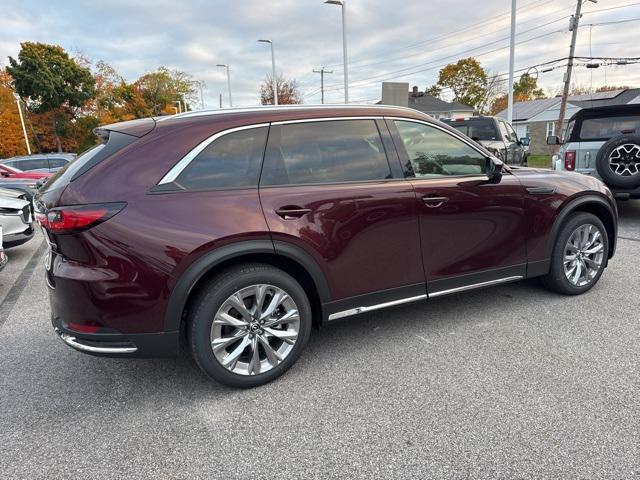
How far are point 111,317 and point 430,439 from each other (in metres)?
1.89

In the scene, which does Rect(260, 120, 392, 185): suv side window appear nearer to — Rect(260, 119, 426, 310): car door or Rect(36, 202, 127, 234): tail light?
Rect(260, 119, 426, 310): car door

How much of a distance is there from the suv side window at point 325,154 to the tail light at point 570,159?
5.86 metres

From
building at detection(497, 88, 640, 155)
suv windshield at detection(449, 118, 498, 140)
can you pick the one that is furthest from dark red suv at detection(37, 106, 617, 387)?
building at detection(497, 88, 640, 155)

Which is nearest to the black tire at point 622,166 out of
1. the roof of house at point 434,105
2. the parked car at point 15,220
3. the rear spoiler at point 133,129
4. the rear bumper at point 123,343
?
the rear spoiler at point 133,129

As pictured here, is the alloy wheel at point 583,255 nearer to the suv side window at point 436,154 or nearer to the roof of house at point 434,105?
the suv side window at point 436,154

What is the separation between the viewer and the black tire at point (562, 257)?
12.8ft

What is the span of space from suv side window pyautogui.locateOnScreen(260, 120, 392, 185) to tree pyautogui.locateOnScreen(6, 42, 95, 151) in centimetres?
3916

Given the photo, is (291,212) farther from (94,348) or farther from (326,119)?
(94,348)

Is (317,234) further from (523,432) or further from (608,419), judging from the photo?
(608,419)

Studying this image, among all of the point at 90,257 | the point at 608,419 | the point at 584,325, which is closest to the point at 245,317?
the point at 90,257

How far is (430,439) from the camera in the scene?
2252 mm

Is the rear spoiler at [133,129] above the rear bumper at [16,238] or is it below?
above

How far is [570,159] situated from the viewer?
746 centimetres

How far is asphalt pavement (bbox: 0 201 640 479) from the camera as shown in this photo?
6.95 feet
